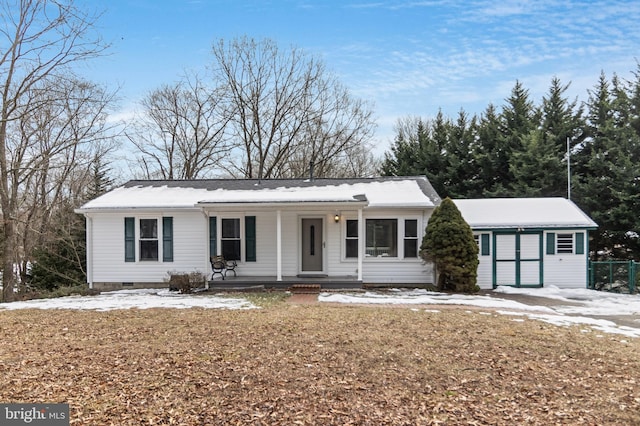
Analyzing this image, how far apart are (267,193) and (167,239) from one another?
140 inches

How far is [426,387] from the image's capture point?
4.49m

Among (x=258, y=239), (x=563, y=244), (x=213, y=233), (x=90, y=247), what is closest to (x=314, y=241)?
(x=258, y=239)

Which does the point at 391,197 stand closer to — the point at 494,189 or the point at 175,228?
the point at 175,228

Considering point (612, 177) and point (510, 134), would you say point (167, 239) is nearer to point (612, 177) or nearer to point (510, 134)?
point (612, 177)

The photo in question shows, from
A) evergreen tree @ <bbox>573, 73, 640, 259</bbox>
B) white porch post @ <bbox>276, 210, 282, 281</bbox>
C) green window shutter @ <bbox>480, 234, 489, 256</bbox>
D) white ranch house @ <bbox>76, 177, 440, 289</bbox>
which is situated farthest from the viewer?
evergreen tree @ <bbox>573, 73, 640, 259</bbox>

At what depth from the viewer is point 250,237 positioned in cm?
1323

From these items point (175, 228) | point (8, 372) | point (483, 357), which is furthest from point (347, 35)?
point (8, 372)

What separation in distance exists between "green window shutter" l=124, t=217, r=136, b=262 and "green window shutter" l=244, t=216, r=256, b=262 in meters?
3.67

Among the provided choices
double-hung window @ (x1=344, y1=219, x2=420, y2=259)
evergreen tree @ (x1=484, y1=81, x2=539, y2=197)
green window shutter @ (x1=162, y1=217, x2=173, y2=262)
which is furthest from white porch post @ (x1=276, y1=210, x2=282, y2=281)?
evergreen tree @ (x1=484, y1=81, x2=539, y2=197)

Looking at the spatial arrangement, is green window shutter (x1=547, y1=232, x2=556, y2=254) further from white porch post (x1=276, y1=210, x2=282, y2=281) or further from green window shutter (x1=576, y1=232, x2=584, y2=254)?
white porch post (x1=276, y1=210, x2=282, y2=281)

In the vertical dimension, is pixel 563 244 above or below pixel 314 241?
below

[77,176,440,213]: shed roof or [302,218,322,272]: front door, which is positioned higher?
[77,176,440,213]: shed roof

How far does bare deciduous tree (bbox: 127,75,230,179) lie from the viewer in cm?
2561

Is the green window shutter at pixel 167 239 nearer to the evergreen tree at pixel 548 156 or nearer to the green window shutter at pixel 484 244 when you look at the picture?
the green window shutter at pixel 484 244
